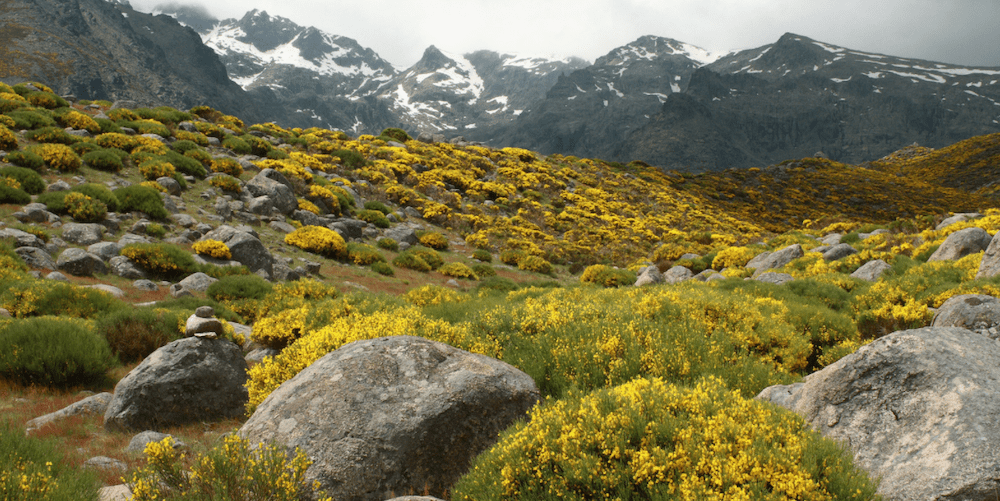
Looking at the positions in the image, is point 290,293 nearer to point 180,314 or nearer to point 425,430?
point 180,314

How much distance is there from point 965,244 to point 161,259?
24030 millimetres

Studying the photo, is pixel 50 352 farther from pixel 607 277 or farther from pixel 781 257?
pixel 781 257

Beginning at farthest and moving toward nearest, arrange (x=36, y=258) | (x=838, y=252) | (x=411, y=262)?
(x=411, y=262) < (x=838, y=252) < (x=36, y=258)

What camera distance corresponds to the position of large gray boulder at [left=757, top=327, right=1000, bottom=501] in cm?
350

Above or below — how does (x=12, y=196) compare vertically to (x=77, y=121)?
below

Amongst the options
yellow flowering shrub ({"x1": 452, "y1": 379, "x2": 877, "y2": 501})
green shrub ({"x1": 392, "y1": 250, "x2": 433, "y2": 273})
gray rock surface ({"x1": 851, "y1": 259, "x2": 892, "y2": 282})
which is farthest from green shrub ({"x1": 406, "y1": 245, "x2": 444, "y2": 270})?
yellow flowering shrub ({"x1": 452, "y1": 379, "x2": 877, "y2": 501})

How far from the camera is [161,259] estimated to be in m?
12.6

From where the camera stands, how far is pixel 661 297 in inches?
378

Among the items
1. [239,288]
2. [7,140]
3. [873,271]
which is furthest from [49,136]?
[873,271]

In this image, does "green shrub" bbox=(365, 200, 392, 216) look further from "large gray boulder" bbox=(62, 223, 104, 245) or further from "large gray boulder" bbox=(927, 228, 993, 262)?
"large gray boulder" bbox=(927, 228, 993, 262)

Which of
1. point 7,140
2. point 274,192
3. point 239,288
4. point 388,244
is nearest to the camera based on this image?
point 239,288

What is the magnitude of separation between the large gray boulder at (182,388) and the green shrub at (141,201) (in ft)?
37.5

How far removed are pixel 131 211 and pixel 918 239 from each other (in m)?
30.3

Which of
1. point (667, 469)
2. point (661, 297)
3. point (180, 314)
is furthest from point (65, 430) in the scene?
point (661, 297)
